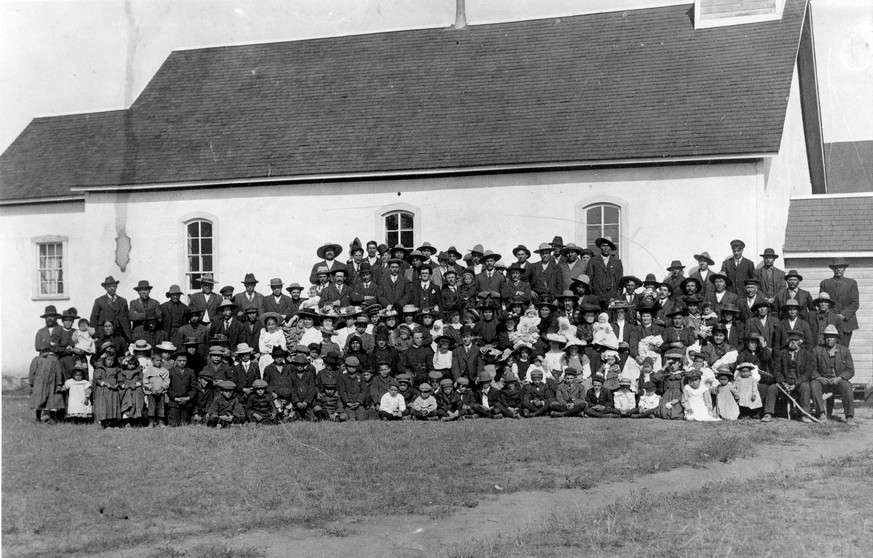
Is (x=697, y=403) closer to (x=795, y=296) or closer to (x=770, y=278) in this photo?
(x=795, y=296)

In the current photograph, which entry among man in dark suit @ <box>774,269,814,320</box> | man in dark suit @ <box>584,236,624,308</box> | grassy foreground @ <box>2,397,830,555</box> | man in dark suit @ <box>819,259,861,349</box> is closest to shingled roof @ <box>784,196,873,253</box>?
man in dark suit @ <box>819,259,861,349</box>

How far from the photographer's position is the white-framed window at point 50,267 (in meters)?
19.1

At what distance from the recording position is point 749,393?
10828mm

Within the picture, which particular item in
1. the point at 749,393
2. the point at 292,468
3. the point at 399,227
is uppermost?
the point at 399,227

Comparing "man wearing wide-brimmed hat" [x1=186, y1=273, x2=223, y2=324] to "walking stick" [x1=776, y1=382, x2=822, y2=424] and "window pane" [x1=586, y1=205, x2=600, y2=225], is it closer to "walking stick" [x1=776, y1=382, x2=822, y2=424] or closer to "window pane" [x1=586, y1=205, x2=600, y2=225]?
"window pane" [x1=586, y1=205, x2=600, y2=225]

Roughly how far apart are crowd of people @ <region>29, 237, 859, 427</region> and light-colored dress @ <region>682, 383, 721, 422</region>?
2 centimetres

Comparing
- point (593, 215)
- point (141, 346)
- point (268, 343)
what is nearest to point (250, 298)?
point (268, 343)

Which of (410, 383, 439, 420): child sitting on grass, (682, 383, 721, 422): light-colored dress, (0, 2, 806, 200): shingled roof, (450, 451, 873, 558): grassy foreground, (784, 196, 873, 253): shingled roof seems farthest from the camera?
(0, 2, 806, 200): shingled roof

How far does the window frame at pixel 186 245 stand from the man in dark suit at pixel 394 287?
533cm

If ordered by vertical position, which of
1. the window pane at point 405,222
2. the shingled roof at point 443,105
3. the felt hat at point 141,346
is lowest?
the felt hat at point 141,346

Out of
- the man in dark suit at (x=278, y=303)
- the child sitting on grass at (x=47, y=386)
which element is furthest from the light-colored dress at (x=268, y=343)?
the child sitting on grass at (x=47, y=386)

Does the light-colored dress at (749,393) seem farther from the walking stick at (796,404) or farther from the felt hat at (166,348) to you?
the felt hat at (166,348)

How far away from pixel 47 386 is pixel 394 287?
195 inches

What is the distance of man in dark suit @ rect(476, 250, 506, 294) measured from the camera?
43.0 feet
